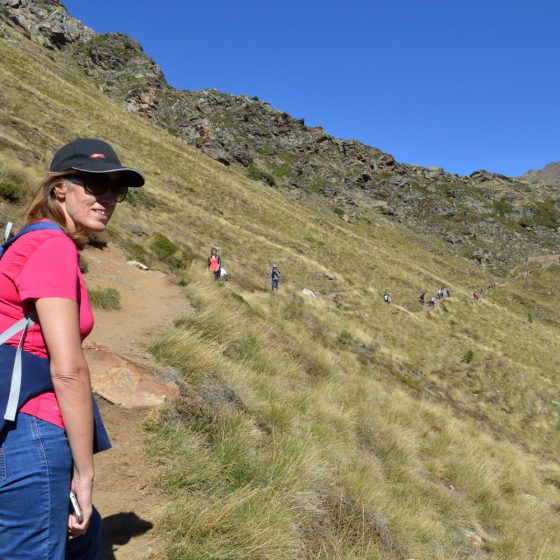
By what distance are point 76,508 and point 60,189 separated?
1257mm

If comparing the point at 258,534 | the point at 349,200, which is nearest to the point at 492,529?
the point at 258,534

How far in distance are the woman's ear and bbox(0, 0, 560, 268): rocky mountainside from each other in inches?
2707

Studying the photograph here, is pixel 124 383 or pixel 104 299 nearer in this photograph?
pixel 124 383

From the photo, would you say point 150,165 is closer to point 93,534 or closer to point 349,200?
point 93,534

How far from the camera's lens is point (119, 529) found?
2938 millimetres

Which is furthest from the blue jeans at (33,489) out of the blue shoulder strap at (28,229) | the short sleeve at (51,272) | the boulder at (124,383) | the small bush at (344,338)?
the small bush at (344,338)

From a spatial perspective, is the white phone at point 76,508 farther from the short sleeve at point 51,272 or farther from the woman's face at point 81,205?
the woman's face at point 81,205

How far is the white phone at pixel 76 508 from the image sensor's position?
165 cm

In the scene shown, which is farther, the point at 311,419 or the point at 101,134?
the point at 101,134

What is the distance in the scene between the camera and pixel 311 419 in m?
6.61

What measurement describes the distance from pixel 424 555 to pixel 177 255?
13.6m

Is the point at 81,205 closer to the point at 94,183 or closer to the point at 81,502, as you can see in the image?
the point at 94,183

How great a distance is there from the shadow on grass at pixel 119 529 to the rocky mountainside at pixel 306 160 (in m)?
68.1

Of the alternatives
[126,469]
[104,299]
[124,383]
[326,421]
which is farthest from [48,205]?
[104,299]
